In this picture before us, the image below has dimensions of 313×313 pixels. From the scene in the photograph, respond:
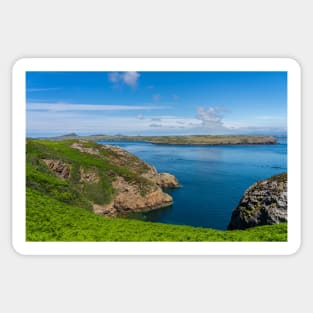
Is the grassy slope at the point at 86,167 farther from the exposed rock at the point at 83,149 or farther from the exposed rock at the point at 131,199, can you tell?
the exposed rock at the point at 131,199

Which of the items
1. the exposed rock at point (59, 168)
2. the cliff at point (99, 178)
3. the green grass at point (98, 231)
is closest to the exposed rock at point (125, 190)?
the cliff at point (99, 178)

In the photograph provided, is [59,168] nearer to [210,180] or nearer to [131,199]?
[131,199]

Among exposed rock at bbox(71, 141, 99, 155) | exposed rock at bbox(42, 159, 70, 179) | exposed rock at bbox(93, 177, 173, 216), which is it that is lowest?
exposed rock at bbox(93, 177, 173, 216)

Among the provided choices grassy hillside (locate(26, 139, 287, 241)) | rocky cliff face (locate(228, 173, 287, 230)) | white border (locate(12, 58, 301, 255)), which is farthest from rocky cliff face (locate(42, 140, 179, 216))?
white border (locate(12, 58, 301, 255))

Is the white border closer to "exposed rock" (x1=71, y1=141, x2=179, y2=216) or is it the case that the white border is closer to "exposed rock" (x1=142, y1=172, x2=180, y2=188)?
"exposed rock" (x1=71, y1=141, x2=179, y2=216)

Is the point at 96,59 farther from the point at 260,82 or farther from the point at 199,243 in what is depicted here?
the point at 199,243
